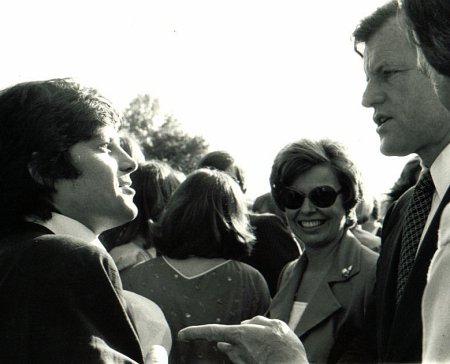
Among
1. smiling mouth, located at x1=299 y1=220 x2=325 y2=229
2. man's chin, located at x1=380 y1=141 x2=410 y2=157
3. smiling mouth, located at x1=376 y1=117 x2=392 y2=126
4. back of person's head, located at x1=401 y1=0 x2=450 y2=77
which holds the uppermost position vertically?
back of person's head, located at x1=401 y1=0 x2=450 y2=77

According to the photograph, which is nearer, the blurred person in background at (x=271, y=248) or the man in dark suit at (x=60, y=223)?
the man in dark suit at (x=60, y=223)

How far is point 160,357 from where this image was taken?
2141mm

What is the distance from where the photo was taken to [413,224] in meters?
2.61

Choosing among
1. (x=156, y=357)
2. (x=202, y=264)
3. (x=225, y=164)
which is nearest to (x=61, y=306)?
(x=156, y=357)

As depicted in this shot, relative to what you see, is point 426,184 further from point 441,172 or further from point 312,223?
point 312,223

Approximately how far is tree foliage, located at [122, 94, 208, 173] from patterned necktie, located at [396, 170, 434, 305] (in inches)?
2007

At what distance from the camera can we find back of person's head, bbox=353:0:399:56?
324 cm

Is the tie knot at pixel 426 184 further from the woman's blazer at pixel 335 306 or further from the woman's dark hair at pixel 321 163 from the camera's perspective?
the woman's dark hair at pixel 321 163

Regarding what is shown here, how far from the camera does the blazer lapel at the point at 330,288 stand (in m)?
3.46

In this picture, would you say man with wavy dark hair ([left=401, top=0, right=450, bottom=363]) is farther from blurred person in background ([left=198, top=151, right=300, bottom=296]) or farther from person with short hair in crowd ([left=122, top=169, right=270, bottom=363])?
blurred person in background ([left=198, top=151, right=300, bottom=296])

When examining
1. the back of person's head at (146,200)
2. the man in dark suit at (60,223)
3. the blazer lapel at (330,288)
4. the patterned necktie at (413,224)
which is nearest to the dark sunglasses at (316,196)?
Answer: the blazer lapel at (330,288)

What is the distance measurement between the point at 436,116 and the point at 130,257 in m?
2.39

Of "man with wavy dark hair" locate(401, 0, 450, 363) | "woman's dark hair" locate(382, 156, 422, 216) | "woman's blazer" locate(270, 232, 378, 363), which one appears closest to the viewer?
Result: "man with wavy dark hair" locate(401, 0, 450, 363)

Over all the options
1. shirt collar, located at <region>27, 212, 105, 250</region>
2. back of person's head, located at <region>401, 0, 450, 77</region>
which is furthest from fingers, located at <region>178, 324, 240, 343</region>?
back of person's head, located at <region>401, 0, 450, 77</region>
